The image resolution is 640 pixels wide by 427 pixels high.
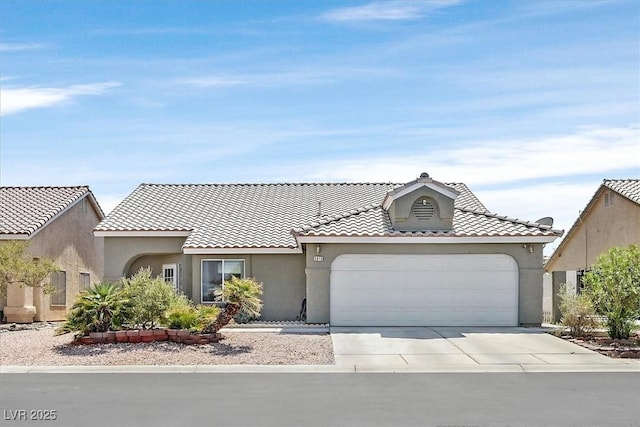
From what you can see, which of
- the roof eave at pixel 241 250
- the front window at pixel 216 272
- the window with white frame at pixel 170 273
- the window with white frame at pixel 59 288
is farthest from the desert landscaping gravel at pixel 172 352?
the window with white frame at pixel 59 288

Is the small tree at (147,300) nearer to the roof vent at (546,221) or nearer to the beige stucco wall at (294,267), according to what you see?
the beige stucco wall at (294,267)

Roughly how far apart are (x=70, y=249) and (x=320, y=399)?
22.0 m

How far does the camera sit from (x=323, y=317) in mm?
23984

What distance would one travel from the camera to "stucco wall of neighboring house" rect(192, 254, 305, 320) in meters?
26.3

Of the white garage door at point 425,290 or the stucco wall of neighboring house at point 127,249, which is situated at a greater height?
the stucco wall of neighboring house at point 127,249

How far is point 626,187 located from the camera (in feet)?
107

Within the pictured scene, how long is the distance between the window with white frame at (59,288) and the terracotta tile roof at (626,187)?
2241 cm

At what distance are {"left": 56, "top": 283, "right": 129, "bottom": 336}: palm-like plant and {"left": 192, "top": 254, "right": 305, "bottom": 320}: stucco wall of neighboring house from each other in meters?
6.87

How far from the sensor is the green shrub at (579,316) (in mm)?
21078

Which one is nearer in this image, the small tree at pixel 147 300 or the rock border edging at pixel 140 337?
the rock border edging at pixel 140 337

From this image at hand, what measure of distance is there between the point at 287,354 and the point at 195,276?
29.8ft

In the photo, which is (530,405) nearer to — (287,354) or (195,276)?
(287,354)

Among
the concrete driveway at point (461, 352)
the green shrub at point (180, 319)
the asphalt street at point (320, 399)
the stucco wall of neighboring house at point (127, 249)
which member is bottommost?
the concrete driveway at point (461, 352)

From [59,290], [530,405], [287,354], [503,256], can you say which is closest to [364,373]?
[287,354]
